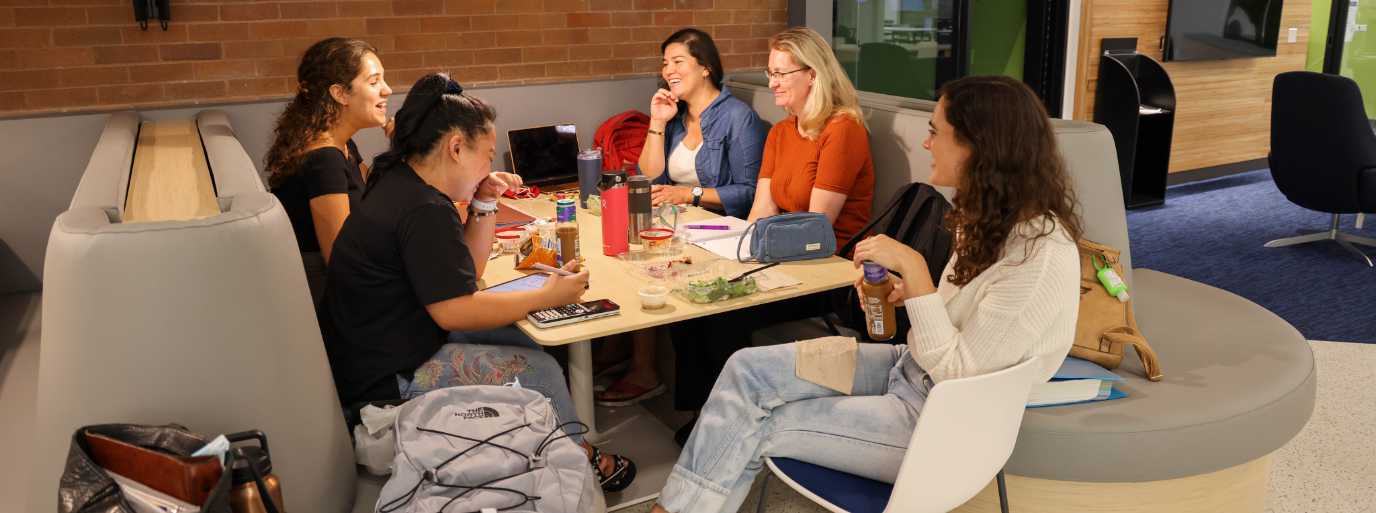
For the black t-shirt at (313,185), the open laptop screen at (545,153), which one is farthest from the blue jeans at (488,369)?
the open laptop screen at (545,153)

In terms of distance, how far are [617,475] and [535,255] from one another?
25.5 inches

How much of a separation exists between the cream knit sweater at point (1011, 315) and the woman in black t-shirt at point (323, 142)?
1841mm

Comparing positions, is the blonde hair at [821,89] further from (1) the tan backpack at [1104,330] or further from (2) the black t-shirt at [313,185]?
(2) the black t-shirt at [313,185]

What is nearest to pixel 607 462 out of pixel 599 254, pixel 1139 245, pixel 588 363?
pixel 588 363

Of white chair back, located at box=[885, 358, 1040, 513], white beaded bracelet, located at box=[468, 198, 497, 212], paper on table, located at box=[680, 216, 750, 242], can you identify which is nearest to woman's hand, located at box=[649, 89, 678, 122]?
paper on table, located at box=[680, 216, 750, 242]

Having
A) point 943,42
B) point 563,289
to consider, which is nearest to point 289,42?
point 563,289

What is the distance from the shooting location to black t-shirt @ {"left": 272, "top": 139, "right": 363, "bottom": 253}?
10.5 ft

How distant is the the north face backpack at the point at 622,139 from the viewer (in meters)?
4.72

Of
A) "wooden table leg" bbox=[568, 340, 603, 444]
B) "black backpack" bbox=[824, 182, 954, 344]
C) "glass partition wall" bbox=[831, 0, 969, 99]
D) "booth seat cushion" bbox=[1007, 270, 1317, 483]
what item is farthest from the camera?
"glass partition wall" bbox=[831, 0, 969, 99]

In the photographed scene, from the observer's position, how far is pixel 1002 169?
2246 mm

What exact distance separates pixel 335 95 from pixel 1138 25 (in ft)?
18.8

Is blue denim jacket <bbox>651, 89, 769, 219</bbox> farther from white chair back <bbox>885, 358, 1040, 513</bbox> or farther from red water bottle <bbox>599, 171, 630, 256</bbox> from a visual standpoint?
white chair back <bbox>885, 358, 1040, 513</bbox>

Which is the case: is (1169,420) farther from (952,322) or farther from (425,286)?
(425,286)

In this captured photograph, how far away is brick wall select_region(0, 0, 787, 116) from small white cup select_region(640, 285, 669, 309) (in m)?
2.46
